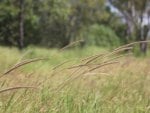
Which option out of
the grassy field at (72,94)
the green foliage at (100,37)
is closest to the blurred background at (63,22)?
the green foliage at (100,37)

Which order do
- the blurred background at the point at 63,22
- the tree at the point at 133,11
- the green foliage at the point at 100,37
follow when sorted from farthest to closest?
the green foliage at the point at 100,37, the tree at the point at 133,11, the blurred background at the point at 63,22

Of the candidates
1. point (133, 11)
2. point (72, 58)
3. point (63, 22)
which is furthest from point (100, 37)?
point (72, 58)

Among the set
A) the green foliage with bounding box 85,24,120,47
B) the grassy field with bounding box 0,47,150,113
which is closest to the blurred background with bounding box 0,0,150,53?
the green foliage with bounding box 85,24,120,47

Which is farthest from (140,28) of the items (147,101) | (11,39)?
(147,101)

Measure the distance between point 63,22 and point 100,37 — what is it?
422 cm

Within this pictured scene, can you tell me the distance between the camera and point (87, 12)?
132 feet

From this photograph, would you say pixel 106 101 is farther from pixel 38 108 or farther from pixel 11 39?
pixel 11 39

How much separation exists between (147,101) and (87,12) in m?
37.1

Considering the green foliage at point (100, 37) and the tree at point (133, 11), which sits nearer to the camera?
the tree at point (133, 11)

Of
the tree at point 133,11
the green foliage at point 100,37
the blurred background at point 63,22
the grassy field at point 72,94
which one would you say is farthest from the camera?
the green foliage at point 100,37

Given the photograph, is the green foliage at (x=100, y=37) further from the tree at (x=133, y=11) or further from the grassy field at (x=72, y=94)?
the grassy field at (x=72, y=94)

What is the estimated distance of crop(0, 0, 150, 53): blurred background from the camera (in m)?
28.7

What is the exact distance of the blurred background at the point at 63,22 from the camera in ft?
94.3

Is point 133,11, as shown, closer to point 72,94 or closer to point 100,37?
point 100,37
